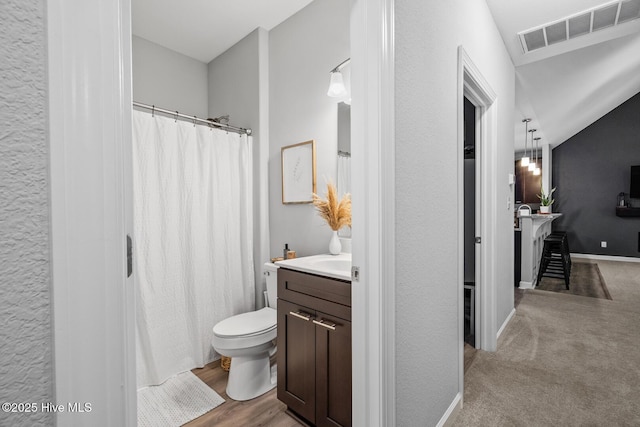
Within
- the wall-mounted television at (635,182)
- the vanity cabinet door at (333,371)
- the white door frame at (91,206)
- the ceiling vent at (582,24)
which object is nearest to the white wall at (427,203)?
the vanity cabinet door at (333,371)

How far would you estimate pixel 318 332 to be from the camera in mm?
1458

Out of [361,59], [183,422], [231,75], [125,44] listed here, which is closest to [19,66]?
[125,44]

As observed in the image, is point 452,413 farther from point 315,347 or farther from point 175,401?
point 175,401

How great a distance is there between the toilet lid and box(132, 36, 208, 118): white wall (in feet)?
6.67

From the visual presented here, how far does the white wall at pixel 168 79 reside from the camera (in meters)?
2.68

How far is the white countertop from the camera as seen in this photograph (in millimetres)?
1399

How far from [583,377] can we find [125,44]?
9.45ft

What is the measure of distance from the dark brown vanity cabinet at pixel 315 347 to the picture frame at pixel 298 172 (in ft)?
2.73

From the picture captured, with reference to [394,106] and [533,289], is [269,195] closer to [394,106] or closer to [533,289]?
[394,106]

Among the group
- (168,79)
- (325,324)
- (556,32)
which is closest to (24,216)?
(325,324)

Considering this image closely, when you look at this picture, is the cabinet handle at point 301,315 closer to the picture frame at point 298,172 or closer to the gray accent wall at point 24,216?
the picture frame at point 298,172

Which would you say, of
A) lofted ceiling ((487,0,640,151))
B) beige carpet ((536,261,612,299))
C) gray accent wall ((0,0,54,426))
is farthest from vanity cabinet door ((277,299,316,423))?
beige carpet ((536,261,612,299))

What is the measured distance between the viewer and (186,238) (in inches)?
91.2

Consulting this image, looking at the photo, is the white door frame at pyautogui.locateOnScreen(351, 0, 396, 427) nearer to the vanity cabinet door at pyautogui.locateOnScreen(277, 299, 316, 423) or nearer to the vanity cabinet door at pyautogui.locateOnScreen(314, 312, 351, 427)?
the vanity cabinet door at pyautogui.locateOnScreen(314, 312, 351, 427)
